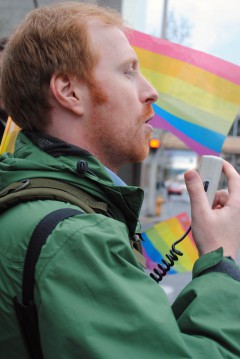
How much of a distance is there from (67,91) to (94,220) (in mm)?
540

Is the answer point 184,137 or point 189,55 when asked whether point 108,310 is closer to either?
point 184,137

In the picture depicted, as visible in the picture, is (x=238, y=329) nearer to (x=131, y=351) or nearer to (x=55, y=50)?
(x=131, y=351)

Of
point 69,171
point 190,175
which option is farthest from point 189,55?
point 69,171

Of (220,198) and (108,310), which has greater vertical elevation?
(220,198)

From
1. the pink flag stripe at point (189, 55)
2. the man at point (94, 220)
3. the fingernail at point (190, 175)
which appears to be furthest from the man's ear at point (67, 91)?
the pink flag stripe at point (189, 55)

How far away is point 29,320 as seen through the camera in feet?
3.18

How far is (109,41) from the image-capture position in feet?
4.76

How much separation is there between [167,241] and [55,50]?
1361 millimetres

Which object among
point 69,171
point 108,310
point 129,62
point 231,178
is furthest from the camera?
point 129,62

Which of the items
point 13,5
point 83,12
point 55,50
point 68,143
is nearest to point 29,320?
point 68,143

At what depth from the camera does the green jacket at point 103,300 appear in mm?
899

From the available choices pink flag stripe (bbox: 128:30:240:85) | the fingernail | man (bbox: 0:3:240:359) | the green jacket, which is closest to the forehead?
man (bbox: 0:3:240:359)

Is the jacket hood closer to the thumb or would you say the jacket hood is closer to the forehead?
the thumb

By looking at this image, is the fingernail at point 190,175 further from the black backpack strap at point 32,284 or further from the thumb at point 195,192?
the black backpack strap at point 32,284
